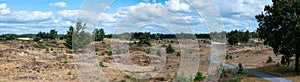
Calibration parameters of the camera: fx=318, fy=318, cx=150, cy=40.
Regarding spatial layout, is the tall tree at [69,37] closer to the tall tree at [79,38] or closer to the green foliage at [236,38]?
the tall tree at [79,38]

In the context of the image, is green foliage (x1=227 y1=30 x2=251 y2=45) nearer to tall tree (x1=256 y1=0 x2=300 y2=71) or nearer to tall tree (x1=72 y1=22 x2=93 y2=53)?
tall tree (x1=72 y1=22 x2=93 y2=53)

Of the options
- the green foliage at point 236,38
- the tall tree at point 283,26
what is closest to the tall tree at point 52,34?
the green foliage at point 236,38

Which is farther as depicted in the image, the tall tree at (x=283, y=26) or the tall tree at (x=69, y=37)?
the tall tree at (x=69, y=37)

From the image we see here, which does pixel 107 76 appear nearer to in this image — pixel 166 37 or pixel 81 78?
pixel 81 78

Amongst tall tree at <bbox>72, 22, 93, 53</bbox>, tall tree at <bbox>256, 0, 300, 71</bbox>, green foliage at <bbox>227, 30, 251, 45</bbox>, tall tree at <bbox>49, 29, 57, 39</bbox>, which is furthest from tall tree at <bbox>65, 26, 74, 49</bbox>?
green foliage at <bbox>227, 30, 251, 45</bbox>

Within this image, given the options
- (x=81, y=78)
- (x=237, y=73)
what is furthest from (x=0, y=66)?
(x=237, y=73)

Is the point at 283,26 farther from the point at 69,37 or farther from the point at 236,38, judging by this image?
the point at 236,38

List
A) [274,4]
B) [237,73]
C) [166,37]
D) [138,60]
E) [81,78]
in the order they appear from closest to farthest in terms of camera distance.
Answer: [81,78] < [274,4] < [237,73] < [138,60] < [166,37]

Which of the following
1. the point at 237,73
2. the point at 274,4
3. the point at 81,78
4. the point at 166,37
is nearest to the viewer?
the point at 81,78
